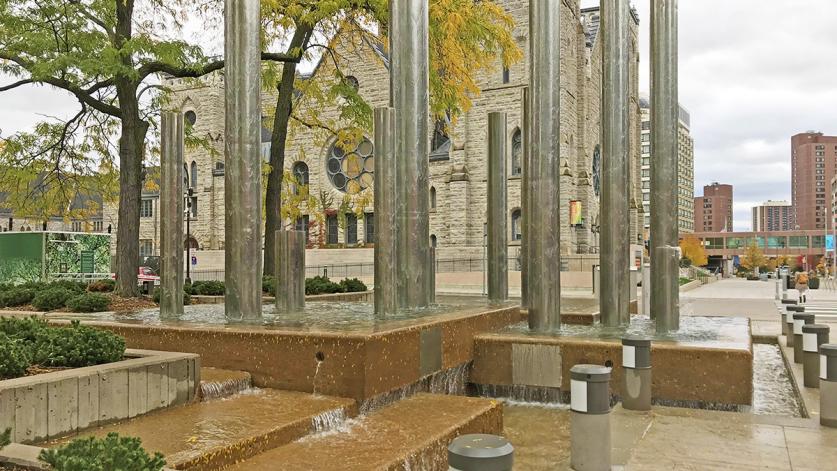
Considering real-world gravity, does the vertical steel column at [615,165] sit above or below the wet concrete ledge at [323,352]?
above

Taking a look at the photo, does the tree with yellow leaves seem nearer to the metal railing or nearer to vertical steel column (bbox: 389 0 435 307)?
the metal railing

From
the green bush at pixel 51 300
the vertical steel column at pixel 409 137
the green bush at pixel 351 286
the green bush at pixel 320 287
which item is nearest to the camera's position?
the vertical steel column at pixel 409 137

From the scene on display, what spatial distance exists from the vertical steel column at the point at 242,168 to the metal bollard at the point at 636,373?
4512 mm

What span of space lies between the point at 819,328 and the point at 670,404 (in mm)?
2617

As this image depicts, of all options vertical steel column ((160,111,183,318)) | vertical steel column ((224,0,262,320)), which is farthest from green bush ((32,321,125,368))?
vertical steel column ((160,111,183,318))

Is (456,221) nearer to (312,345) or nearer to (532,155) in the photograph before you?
(532,155)

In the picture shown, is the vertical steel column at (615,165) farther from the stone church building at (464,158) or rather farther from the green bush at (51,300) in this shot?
the stone church building at (464,158)

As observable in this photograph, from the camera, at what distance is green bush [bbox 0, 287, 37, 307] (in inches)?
551

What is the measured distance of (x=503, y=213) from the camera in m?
12.4

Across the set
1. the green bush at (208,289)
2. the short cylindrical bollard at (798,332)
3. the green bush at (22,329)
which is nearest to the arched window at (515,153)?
the green bush at (208,289)

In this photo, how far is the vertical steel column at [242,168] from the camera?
8828 mm

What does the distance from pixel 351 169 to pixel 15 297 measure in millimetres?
37984

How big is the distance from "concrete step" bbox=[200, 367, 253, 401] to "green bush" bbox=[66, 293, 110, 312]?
608cm

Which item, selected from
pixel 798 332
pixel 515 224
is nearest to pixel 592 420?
pixel 798 332
